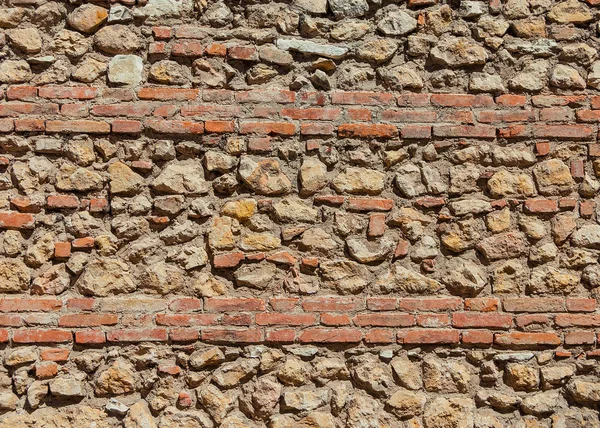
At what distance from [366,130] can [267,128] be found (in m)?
0.50

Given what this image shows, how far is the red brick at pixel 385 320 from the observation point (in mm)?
2934

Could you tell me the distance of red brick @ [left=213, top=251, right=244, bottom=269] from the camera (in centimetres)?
294

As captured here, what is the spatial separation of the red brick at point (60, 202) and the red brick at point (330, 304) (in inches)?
48.8

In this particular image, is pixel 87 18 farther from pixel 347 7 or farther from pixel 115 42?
pixel 347 7

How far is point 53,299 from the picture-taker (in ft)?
9.44

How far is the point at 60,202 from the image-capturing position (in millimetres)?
2918

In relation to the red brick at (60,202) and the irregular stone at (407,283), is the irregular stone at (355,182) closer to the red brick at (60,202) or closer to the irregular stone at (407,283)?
the irregular stone at (407,283)

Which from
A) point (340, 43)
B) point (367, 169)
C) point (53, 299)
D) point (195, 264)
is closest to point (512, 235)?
point (367, 169)

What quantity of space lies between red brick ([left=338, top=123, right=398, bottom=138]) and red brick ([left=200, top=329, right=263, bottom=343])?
42.8 inches

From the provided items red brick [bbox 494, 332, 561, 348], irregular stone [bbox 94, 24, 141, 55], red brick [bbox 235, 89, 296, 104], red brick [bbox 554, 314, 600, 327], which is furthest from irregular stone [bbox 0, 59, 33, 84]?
red brick [bbox 554, 314, 600, 327]

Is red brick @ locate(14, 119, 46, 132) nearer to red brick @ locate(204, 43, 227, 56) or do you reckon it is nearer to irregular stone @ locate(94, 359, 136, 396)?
red brick @ locate(204, 43, 227, 56)

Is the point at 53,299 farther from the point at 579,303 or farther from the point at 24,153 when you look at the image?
the point at 579,303

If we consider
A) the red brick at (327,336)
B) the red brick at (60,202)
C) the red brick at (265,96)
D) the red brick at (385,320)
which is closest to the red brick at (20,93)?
the red brick at (60,202)

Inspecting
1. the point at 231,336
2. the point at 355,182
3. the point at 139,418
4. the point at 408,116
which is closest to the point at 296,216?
the point at 355,182
